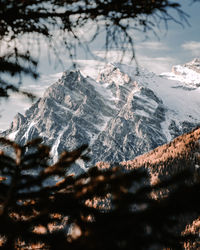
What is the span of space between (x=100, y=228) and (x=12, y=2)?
9.16ft

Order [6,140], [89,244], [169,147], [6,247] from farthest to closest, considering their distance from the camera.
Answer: [169,147], [6,140], [6,247], [89,244]

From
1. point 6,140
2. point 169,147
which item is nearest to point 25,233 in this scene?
point 6,140

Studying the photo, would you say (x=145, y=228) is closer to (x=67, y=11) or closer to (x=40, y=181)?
(x=40, y=181)

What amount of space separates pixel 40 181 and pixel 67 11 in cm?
221

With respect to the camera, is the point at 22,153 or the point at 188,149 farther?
the point at 188,149

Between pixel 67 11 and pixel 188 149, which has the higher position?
pixel 67 11

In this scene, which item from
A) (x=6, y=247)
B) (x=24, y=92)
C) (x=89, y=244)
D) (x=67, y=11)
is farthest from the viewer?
(x=24, y=92)

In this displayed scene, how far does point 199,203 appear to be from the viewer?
5.73 ft

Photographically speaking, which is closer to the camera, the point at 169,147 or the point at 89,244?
the point at 89,244

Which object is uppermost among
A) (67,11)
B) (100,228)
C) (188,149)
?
(67,11)

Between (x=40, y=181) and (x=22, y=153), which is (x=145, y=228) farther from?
(x=22, y=153)

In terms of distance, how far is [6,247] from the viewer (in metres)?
2.28

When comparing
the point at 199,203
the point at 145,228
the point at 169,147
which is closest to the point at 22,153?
the point at 145,228

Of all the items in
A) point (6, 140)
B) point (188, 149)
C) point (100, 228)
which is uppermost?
point (100, 228)
